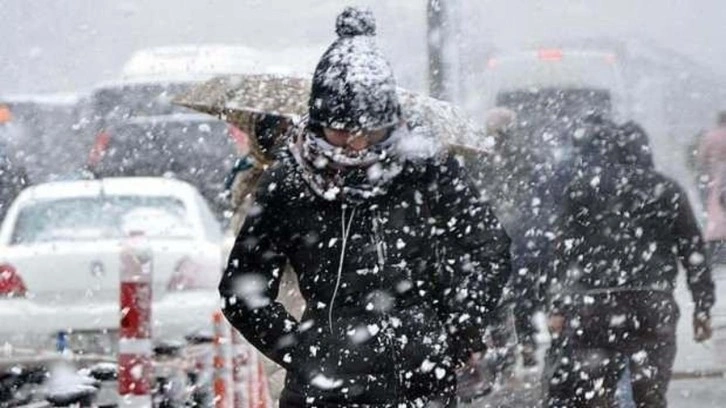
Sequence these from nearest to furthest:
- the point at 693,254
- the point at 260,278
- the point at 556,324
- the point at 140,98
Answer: the point at 260,278
the point at 693,254
the point at 556,324
the point at 140,98

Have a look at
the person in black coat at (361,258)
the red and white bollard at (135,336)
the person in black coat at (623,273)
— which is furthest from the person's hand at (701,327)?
the person in black coat at (361,258)

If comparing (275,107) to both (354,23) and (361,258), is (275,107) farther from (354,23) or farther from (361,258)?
(361,258)

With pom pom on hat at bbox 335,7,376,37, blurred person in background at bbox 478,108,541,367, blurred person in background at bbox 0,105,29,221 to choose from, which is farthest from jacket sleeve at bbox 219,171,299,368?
blurred person in background at bbox 0,105,29,221

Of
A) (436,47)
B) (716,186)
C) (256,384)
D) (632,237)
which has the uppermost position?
(632,237)

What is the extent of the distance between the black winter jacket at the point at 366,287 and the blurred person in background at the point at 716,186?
8.28m

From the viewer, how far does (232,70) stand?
2195 centimetres

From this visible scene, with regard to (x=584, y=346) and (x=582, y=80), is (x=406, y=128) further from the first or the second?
(x=582, y=80)

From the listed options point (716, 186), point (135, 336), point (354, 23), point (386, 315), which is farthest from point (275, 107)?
point (716, 186)

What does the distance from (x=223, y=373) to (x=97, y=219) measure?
384 centimetres

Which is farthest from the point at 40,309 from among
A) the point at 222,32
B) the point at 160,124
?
the point at 222,32

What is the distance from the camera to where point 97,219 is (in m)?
11.1

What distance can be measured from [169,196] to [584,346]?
5.10 meters

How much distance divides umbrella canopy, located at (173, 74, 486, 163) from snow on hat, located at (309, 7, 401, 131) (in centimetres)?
131

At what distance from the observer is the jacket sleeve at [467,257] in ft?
15.9
